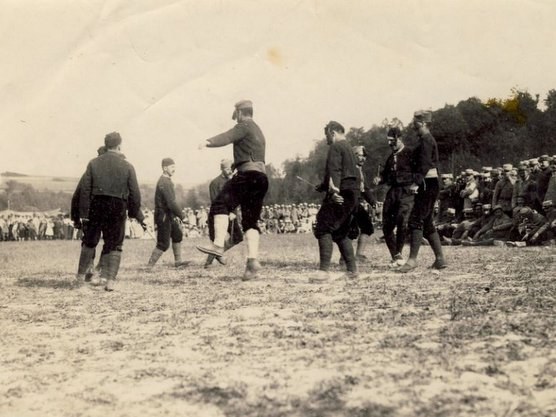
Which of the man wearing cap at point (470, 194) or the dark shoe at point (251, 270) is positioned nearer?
the dark shoe at point (251, 270)

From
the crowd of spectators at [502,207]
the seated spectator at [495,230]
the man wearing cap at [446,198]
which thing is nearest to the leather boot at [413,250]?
the crowd of spectators at [502,207]

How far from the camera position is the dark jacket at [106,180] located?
7.36 metres

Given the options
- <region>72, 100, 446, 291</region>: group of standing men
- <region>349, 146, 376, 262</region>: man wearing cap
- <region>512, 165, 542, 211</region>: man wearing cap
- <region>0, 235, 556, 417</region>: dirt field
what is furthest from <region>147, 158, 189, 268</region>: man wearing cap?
<region>512, 165, 542, 211</region>: man wearing cap

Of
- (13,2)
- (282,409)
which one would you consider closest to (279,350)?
(282,409)

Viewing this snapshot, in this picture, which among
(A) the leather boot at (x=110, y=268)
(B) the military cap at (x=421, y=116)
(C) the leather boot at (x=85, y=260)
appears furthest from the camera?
(B) the military cap at (x=421, y=116)

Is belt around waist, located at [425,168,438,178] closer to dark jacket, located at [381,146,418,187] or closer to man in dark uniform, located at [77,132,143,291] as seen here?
dark jacket, located at [381,146,418,187]

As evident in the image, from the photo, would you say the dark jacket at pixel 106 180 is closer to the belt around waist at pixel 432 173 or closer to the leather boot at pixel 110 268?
the leather boot at pixel 110 268

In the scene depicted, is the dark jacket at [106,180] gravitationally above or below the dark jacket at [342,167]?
below

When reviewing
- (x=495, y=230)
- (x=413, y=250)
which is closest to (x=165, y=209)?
(x=413, y=250)

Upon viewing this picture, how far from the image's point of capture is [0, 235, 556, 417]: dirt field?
10.0 ft

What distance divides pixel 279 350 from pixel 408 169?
501cm

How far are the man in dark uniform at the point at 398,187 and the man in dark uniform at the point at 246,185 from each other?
194 cm

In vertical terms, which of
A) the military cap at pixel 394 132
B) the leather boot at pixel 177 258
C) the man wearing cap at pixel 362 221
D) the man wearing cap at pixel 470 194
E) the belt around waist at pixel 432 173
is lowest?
the leather boot at pixel 177 258

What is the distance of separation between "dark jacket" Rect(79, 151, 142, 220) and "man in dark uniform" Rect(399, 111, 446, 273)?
129 inches
